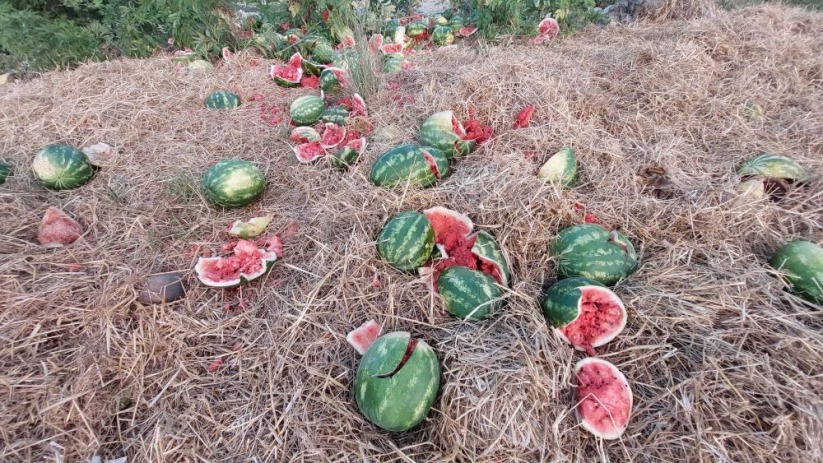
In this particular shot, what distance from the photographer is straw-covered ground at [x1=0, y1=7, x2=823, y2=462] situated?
1.82m

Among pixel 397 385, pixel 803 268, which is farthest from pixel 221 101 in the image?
pixel 803 268

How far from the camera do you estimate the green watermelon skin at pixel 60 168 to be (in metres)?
3.18

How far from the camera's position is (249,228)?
2.80 m

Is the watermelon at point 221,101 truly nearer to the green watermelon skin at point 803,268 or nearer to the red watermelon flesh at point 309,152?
the red watermelon flesh at point 309,152

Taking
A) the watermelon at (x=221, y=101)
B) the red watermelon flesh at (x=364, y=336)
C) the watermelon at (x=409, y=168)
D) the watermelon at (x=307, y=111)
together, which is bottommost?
the red watermelon flesh at (x=364, y=336)

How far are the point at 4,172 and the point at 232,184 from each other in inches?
80.9

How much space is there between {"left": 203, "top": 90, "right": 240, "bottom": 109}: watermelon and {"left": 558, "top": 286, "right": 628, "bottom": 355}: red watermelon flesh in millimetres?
4043

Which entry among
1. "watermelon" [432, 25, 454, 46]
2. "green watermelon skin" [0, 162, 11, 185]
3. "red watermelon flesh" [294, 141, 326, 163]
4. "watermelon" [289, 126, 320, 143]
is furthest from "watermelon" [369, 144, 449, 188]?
"watermelon" [432, 25, 454, 46]

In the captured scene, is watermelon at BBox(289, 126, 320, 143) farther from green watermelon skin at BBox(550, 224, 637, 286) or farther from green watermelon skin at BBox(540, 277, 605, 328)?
green watermelon skin at BBox(540, 277, 605, 328)

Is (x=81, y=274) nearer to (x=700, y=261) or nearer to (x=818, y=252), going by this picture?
(x=700, y=261)

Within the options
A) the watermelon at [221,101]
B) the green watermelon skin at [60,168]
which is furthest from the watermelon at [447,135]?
the green watermelon skin at [60,168]

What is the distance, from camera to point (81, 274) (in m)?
2.52

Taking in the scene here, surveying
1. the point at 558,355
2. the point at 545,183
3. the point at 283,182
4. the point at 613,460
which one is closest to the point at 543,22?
the point at 545,183

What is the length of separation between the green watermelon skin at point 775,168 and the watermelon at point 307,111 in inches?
141
